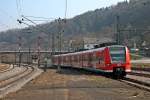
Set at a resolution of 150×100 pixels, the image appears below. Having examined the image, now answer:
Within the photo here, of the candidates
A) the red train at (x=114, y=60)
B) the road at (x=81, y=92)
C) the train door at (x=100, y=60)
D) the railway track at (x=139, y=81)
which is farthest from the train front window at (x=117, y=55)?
the road at (x=81, y=92)

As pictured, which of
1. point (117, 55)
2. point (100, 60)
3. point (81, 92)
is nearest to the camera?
point (81, 92)

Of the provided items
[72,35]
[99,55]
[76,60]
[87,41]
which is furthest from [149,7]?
[99,55]

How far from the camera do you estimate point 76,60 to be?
62969 millimetres

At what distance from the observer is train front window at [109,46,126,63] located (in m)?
41.6

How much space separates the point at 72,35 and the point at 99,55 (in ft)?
493

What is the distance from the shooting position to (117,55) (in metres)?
41.8

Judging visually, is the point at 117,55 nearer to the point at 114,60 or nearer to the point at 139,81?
the point at 114,60

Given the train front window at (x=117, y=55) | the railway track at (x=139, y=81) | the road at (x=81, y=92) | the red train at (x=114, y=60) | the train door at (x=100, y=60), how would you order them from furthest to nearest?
the train door at (x=100, y=60)
the train front window at (x=117, y=55)
the red train at (x=114, y=60)
the railway track at (x=139, y=81)
the road at (x=81, y=92)

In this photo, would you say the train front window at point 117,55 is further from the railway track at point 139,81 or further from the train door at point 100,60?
the railway track at point 139,81

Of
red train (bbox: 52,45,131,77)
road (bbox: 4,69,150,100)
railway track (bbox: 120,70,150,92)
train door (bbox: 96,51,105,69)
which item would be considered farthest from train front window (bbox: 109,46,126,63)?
road (bbox: 4,69,150,100)

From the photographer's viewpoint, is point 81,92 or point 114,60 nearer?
point 81,92

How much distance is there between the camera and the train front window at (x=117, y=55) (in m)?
41.6

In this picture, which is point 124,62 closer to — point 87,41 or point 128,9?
point 87,41

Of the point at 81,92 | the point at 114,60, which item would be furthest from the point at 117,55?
the point at 81,92
